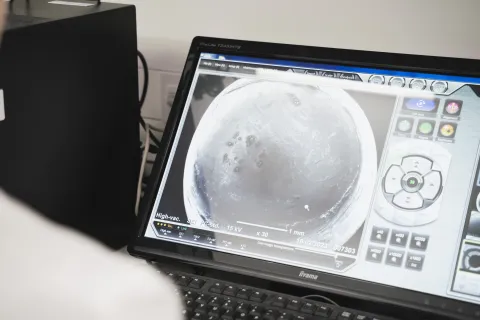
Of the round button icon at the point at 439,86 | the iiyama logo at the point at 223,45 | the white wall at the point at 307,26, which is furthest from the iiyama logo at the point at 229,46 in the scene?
the round button icon at the point at 439,86

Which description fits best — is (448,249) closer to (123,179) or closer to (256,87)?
(256,87)

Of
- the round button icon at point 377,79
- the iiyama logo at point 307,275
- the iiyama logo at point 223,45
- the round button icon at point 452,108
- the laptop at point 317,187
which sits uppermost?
the iiyama logo at point 223,45

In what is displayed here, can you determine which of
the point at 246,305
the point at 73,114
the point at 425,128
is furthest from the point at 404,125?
the point at 73,114

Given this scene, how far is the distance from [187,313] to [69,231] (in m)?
0.23

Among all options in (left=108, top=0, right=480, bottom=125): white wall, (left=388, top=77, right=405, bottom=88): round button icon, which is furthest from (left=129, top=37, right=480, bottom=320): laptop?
(left=108, top=0, right=480, bottom=125): white wall

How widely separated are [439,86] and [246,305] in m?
0.32

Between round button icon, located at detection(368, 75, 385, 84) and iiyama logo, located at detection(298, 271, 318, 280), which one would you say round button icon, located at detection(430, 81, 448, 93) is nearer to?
round button icon, located at detection(368, 75, 385, 84)

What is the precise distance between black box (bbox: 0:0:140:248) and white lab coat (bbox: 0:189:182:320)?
0.03 meters

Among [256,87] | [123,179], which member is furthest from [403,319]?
[123,179]

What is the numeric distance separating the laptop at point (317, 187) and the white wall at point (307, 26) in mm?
138

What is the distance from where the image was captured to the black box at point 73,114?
2.18ft

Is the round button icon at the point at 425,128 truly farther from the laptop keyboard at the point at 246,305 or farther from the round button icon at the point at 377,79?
the laptop keyboard at the point at 246,305

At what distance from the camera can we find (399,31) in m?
0.82

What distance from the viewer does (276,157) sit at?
727 millimetres
